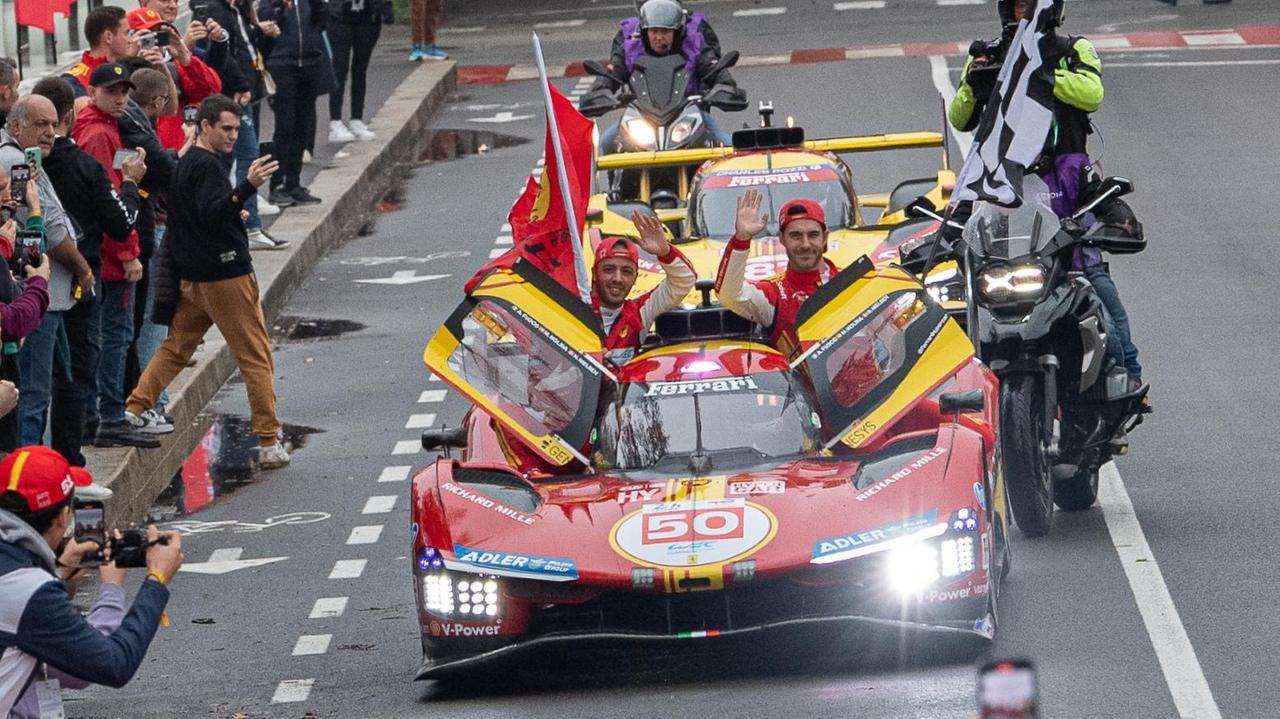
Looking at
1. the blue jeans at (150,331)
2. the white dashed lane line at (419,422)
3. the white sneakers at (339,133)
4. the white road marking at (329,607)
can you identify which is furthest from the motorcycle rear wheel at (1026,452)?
the white sneakers at (339,133)

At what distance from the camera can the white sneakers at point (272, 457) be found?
47.6ft

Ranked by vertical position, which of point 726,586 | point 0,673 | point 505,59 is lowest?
point 505,59

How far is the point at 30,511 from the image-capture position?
6.89 m

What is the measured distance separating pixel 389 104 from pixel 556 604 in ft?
63.7

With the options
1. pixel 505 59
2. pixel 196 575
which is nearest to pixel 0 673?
pixel 196 575

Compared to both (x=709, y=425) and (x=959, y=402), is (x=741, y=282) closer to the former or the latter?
(x=709, y=425)

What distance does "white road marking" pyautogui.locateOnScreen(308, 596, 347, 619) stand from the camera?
11.2 meters

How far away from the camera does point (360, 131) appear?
26.0 metres

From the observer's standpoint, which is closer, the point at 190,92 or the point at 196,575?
the point at 196,575

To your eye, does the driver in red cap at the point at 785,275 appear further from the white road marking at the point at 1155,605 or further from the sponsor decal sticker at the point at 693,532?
the sponsor decal sticker at the point at 693,532

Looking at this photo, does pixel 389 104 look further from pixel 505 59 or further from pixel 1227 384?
pixel 1227 384

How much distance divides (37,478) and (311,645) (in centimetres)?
390

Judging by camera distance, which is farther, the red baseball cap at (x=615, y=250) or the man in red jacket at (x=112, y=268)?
the man in red jacket at (x=112, y=268)

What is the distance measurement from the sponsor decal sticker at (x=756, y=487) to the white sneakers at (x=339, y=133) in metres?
16.6
